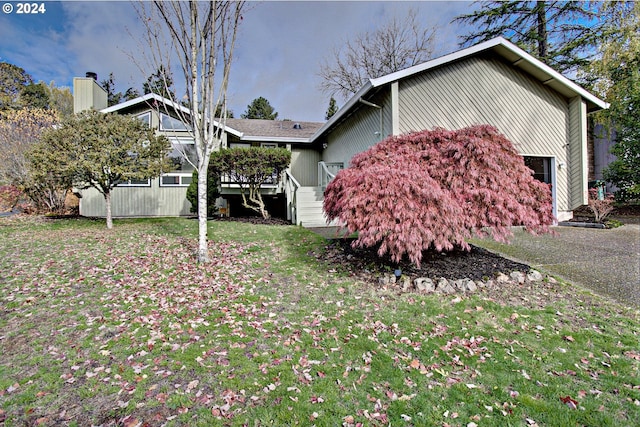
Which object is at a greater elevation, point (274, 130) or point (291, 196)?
point (274, 130)

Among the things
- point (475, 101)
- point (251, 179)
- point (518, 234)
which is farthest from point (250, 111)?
point (518, 234)

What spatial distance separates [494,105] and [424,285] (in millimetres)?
8027

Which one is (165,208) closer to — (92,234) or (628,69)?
(92,234)

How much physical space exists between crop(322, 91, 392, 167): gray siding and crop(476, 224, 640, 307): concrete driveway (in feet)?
14.7

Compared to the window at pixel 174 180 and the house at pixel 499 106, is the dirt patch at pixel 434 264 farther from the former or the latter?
the window at pixel 174 180

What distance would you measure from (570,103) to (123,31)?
13.3 meters

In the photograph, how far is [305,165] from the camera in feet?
51.5

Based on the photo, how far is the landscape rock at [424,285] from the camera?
4.67 meters

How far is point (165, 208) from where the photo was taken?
1314 cm

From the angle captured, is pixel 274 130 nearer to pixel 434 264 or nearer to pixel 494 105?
pixel 494 105

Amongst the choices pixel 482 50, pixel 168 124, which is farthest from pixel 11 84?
pixel 482 50

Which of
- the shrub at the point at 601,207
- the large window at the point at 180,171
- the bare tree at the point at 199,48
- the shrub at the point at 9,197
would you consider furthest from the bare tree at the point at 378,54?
the shrub at the point at 9,197

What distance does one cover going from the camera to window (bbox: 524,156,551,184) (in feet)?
35.2

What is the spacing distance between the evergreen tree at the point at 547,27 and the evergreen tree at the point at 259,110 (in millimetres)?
22838
